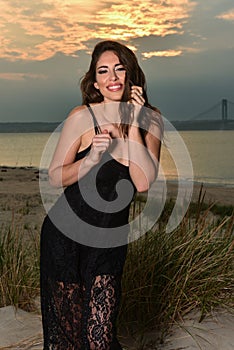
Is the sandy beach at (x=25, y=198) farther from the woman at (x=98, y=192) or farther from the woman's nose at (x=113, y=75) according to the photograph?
the woman's nose at (x=113, y=75)

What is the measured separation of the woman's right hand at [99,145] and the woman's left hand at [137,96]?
0.71 ft

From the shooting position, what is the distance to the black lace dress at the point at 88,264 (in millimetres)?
2576

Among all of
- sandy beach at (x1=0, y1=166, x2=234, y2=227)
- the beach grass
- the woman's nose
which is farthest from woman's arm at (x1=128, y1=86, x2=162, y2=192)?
sandy beach at (x1=0, y1=166, x2=234, y2=227)

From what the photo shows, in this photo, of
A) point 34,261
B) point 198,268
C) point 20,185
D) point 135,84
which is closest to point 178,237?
point 198,268

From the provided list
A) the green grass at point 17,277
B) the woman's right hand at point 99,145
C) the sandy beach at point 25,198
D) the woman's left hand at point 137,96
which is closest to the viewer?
the woman's right hand at point 99,145

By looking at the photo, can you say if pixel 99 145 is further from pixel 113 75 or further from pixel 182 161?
pixel 182 161

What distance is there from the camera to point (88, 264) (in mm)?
2596

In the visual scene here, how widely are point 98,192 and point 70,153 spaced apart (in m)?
0.21

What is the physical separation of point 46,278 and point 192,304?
1066 millimetres

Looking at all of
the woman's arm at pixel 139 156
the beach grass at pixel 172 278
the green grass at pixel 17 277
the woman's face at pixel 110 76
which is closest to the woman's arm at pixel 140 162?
the woman's arm at pixel 139 156

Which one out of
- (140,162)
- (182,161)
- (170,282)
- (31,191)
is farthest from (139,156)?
(182,161)

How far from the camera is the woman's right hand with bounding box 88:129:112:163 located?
2408 mm

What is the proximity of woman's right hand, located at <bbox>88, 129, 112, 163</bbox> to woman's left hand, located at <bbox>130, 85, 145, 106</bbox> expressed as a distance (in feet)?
0.71

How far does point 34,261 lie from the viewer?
4086 mm
